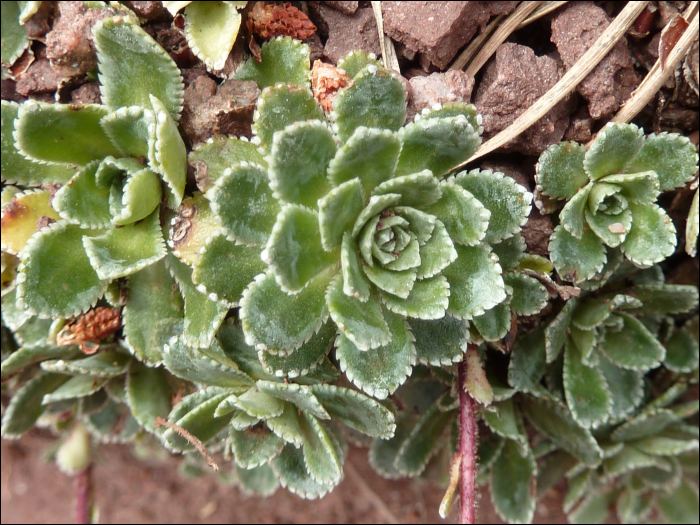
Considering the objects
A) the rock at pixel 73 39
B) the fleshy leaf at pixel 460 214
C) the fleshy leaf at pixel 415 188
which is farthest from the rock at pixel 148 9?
the fleshy leaf at pixel 460 214

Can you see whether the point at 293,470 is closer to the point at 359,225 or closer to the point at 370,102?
the point at 359,225

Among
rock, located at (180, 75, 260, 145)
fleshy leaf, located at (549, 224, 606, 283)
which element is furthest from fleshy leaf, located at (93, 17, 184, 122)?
fleshy leaf, located at (549, 224, 606, 283)

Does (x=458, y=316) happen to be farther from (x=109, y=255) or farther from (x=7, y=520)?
(x=7, y=520)

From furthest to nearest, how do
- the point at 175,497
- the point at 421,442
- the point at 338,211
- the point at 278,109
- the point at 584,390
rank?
the point at 175,497 < the point at 421,442 < the point at 584,390 < the point at 278,109 < the point at 338,211

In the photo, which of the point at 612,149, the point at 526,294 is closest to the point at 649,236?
the point at 612,149

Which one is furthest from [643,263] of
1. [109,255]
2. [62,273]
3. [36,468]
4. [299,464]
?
[36,468]

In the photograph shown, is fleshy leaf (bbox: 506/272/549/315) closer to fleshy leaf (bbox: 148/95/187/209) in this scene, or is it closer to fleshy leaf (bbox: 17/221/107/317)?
fleshy leaf (bbox: 148/95/187/209)
